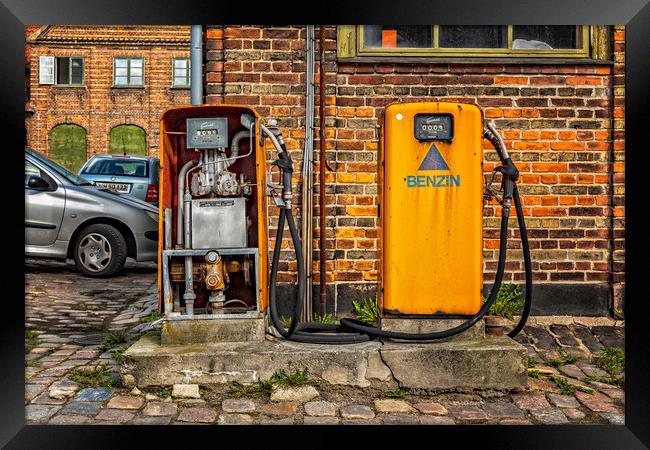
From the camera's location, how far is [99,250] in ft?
25.9

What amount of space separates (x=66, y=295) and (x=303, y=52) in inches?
150

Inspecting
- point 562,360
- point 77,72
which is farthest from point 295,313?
point 77,72

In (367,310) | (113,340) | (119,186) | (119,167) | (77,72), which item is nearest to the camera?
(113,340)

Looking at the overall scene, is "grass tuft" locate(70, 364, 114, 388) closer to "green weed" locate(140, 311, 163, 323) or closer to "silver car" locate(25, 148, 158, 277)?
"green weed" locate(140, 311, 163, 323)

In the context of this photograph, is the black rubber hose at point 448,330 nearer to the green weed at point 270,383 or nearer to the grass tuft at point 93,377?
the green weed at point 270,383

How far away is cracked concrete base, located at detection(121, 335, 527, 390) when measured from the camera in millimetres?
3537

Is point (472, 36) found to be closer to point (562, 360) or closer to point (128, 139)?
point (562, 360)

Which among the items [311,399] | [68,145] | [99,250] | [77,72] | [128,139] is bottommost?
[311,399]

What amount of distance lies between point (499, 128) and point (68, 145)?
77.7 feet

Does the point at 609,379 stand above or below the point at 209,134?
below

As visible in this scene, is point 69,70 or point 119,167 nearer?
point 119,167

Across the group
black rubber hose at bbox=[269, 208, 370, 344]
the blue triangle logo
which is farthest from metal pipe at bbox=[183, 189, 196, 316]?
the blue triangle logo

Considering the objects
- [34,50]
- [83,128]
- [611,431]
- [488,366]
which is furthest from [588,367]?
[34,50]

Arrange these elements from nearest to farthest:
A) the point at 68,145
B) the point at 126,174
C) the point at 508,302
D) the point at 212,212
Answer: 1. the point at 212,212
2. the point at 508,302
3. the point at 126,174
4. the point at 68,145
